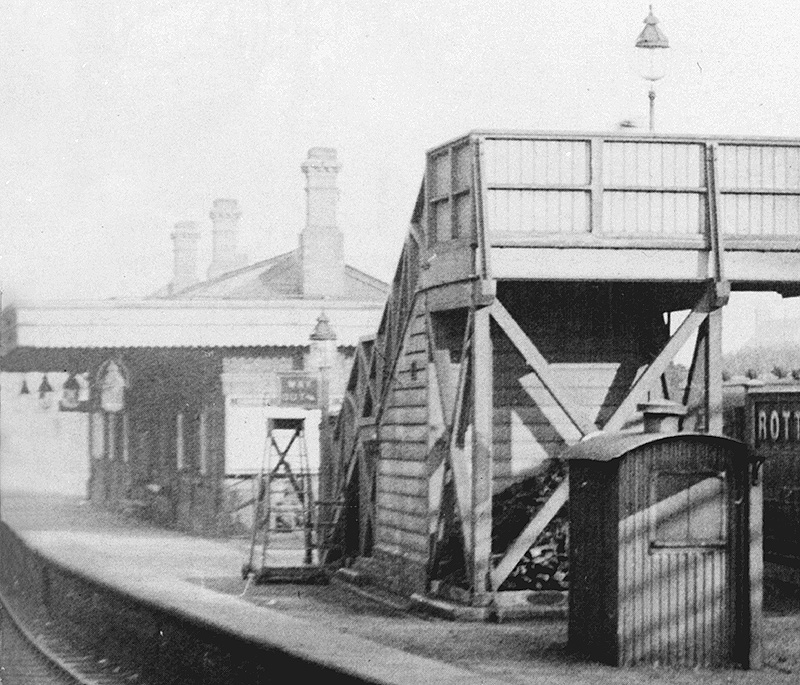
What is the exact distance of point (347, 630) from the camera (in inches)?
575

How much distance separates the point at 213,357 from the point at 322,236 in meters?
5.68

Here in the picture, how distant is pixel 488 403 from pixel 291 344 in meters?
14.9

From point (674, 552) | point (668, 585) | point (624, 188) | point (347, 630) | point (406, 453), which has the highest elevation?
point (624, 188)

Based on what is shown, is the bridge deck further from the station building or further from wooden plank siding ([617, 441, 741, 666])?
the station building

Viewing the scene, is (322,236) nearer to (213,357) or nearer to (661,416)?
(213,357)

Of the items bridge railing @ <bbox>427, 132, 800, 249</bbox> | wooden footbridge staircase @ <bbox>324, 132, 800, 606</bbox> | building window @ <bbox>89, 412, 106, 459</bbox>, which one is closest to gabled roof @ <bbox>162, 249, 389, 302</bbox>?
building window @ <bbox>89, 412, 106, 459</bbox>

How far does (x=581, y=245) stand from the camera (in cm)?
1529

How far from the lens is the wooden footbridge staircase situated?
15.3m

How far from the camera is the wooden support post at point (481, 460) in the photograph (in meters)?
15.2

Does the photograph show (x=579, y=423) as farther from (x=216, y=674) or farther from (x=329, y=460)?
(x=329, y=460)

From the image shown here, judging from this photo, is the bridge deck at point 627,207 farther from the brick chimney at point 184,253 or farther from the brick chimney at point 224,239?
the brick chimney at point 184,253

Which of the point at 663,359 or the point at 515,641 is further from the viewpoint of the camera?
the point at 663,359

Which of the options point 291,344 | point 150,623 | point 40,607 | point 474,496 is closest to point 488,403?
point 474,496

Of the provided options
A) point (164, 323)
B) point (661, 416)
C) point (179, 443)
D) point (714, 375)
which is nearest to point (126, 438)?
point (179, 443)
